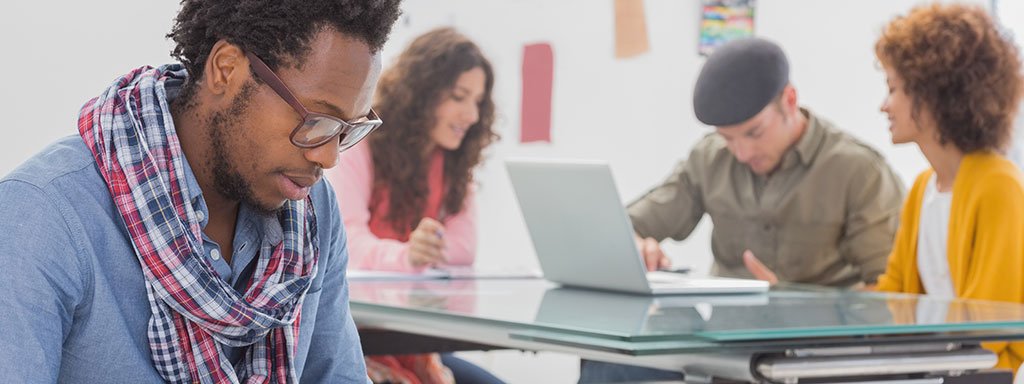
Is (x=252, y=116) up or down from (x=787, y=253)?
up

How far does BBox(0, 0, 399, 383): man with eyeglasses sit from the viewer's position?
3.90 feet

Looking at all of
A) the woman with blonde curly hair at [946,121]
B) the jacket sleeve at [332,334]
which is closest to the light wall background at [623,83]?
the woman with blonde curly hair at [946,121]

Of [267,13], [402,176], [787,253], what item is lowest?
[787,253]

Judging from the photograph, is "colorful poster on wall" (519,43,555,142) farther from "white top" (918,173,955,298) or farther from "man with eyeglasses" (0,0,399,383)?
"man with eyeglasses" (0,0,399,383)

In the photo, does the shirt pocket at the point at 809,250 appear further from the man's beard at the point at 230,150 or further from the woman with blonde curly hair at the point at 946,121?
the man's beard at the point at 230,150

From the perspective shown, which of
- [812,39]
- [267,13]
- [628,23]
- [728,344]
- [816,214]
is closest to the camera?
[267,13]

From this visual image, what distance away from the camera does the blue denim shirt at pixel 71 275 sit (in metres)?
1.12

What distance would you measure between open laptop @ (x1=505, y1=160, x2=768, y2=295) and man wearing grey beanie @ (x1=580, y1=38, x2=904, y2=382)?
1.52 ft

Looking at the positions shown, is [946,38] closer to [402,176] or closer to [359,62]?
[402,176]

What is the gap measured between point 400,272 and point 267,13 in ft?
5.25

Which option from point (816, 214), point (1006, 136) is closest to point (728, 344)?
point (1006, 136)

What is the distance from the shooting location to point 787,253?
3199 millimetres

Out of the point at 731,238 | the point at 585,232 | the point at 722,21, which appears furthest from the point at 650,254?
the point at 722,21

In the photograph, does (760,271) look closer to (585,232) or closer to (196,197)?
(585,232)
